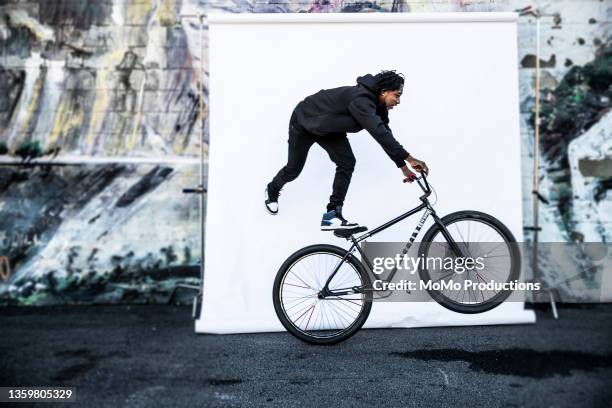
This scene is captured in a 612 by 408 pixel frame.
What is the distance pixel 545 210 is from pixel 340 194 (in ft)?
6.74

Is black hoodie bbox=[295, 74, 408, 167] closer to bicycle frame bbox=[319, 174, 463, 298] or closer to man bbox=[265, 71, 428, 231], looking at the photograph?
man bbox=[265, 71, 428, 231]

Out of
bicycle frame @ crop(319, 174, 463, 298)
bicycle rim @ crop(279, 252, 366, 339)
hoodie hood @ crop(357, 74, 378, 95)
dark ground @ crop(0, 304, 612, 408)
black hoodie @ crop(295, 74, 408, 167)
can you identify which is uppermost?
hoodie hood @ crop(357, 74, 378, 95)

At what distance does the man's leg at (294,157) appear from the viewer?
3.92 metres

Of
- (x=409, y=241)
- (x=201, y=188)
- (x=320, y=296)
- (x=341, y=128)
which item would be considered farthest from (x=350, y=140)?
(x=201, y=188)

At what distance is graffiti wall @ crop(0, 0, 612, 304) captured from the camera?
5035 millimetres

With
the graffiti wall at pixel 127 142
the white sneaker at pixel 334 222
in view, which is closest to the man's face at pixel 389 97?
the white sneaker at pixel 334 222

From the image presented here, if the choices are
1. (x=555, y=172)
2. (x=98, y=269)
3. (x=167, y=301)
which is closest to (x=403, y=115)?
(x=555, y=172)

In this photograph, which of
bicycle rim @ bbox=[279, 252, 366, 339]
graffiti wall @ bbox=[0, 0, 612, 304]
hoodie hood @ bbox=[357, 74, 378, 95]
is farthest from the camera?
graffiti wall @ bbox=[0, 0, 612, 304]

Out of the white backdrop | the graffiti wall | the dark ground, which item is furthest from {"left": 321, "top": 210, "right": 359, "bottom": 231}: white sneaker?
the graffiti wall

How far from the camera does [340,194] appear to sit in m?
3.89

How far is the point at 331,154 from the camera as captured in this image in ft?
12.7

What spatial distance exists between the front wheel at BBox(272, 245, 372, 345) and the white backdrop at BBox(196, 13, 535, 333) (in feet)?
0.87

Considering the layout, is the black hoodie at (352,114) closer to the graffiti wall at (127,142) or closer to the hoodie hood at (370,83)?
the hoodie hood at (370,83)

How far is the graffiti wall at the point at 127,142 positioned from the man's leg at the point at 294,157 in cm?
123
